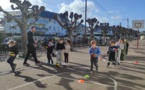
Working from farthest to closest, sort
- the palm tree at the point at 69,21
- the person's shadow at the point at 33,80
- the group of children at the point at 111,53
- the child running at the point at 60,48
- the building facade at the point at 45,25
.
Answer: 1. the building facade at the point at 45,25
2. the palm tree at the point at 69,21
3. the child running at the point at 60,48
4. the group of children at the point at 111,53
5. the person's shadow at the point at 33,80

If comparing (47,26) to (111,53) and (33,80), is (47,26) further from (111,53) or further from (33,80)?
(33,80)

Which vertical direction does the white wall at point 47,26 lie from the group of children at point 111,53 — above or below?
above

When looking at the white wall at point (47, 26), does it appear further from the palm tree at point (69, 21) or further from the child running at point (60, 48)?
the child running at point (60, 48)

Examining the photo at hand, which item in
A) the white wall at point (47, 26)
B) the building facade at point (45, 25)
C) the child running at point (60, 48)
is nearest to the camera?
the child running at point (60, 48)

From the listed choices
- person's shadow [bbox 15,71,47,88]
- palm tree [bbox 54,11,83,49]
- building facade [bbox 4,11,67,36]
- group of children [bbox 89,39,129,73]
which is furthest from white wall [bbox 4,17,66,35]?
person's shadow [bbox 15,71,47,88]

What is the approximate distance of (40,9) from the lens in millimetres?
19578

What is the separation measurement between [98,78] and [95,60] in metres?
1.71

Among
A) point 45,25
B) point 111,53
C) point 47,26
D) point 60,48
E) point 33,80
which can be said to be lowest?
point 33,80

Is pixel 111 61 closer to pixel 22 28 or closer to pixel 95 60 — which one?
pixel 95 60

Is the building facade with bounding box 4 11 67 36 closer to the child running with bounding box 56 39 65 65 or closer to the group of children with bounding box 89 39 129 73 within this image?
the group of children with bounding box 89 39 129 73

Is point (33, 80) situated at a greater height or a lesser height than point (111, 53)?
lesser

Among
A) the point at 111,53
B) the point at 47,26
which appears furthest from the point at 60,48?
the point at 47,26

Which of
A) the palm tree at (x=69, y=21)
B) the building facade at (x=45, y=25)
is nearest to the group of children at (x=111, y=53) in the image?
the palm tree at (x=69, y=21)

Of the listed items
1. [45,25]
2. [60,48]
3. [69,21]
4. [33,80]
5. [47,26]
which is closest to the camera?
[33,80]
